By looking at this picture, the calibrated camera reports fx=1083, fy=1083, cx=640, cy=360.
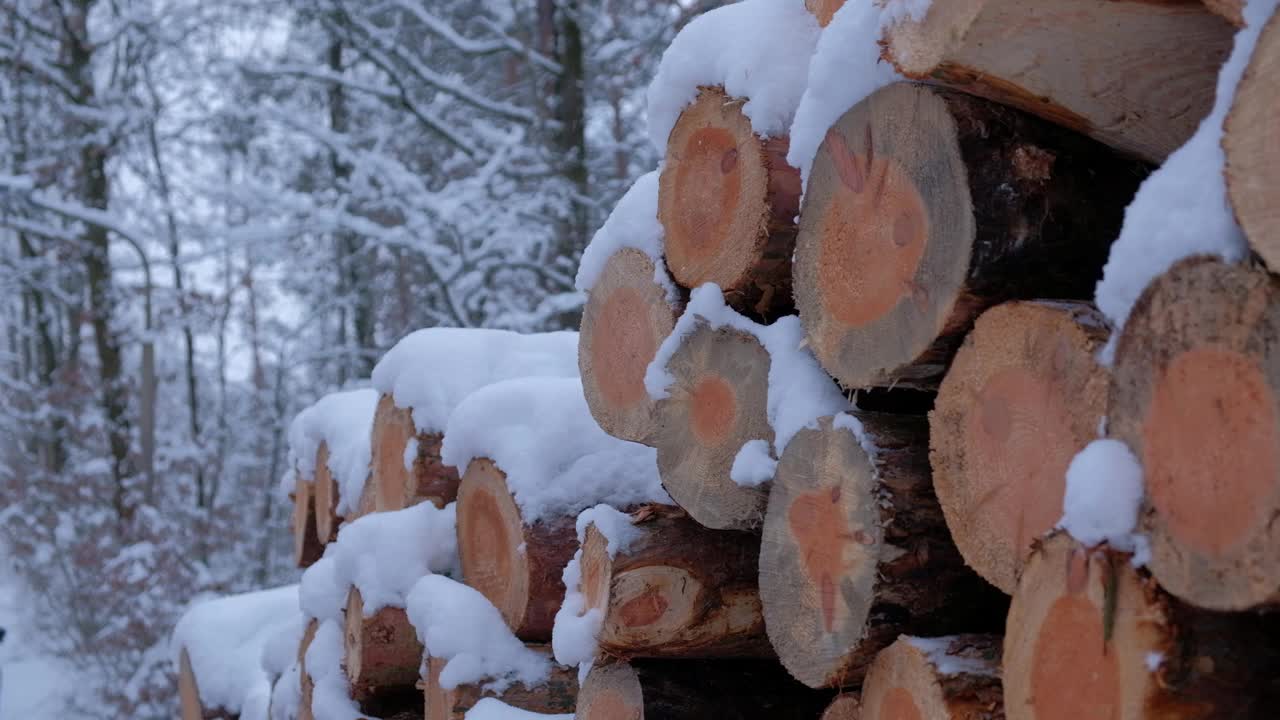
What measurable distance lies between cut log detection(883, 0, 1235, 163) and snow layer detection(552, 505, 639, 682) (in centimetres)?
117

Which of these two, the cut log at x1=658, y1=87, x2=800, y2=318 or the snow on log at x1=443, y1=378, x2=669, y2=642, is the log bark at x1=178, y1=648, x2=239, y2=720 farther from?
the cut log at x1=658, y1=87, x2=800, y2=318

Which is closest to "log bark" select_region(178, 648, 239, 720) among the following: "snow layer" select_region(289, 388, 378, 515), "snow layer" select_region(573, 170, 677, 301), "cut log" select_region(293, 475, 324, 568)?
"cut log" select_region(293, 475, 324, 568)

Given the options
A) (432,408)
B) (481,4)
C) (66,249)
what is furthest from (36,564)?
(432,408)

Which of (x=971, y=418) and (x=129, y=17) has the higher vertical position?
(x=129, y=17)

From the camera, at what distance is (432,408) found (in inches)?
122

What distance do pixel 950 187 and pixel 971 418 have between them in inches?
11.8

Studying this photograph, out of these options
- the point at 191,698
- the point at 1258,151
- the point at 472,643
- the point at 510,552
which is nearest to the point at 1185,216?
the point at 1258,151

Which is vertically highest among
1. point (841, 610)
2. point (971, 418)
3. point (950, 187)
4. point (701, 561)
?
point (950, 187)

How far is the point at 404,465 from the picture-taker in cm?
322

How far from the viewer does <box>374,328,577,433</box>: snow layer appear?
311 cm

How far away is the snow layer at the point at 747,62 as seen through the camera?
1.83 m

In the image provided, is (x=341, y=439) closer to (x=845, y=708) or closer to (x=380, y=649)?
(x=380, y=649)

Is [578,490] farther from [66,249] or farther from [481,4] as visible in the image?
[66,249]

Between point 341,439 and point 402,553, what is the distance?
4.11 ft
